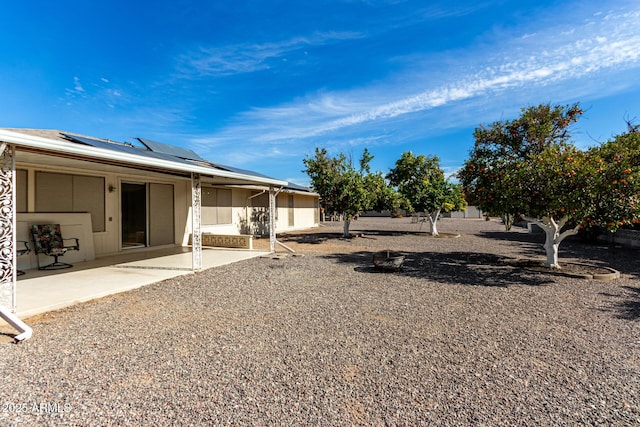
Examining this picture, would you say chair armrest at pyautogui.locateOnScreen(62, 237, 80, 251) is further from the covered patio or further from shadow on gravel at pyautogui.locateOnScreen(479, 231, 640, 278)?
shadow on gravel at pyautogui.locateOnScreen(479, 231, 640, 278)

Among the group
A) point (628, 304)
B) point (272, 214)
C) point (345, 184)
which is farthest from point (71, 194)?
point (628, 304)

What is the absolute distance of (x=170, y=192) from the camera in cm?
1059

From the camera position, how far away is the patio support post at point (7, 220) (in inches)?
143

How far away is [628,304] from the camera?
15.9 ft

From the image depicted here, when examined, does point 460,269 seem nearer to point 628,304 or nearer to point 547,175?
point 547,175

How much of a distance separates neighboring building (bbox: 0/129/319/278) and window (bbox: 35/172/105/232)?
19 mm

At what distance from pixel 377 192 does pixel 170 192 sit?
29.3 feet

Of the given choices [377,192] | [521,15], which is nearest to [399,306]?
[521,15]

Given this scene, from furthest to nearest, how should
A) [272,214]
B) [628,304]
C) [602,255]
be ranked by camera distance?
[602,255], [272,214], [628,304]

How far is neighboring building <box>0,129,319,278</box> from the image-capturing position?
15.4 feet

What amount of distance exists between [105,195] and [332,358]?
8416mm

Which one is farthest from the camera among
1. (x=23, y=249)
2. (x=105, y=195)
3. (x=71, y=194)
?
(x=105, y=195)

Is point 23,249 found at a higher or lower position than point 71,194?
lower

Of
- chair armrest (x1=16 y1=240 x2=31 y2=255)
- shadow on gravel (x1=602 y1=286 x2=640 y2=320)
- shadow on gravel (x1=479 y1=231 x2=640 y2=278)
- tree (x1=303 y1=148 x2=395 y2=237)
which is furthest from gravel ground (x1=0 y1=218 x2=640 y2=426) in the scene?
tree (x1=303 y1=148 x2=395 y2=237)
